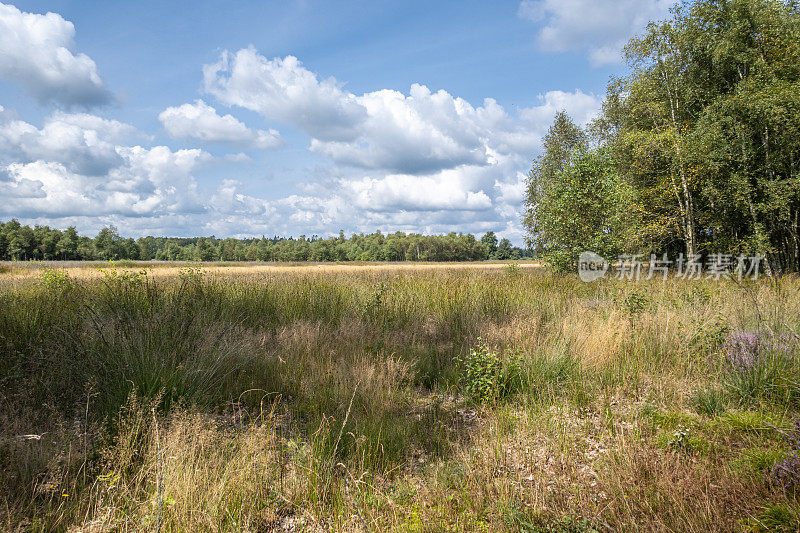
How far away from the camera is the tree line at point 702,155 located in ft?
44.2

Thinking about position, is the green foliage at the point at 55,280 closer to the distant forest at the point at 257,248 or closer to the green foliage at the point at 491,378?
the green foliage at the point at 491,378

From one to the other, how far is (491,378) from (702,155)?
63.8 feet

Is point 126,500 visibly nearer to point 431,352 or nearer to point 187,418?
point 187,418

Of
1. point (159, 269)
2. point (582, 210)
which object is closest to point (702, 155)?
point (582, 210)

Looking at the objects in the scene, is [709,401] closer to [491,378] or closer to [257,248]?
[491,378]

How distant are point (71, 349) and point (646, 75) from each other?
2680cm

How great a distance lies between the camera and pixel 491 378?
4441 mm

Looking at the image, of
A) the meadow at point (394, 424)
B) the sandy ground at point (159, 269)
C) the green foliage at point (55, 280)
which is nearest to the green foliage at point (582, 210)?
the sandy ground at point (159, 269)

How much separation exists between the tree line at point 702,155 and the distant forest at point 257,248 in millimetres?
93531

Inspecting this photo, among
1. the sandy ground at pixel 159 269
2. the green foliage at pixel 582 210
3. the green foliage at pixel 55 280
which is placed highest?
the green foliage at pixel 582 210

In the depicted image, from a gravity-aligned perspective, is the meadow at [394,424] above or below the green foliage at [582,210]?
below

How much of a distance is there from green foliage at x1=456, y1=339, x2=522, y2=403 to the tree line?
10.0 meters

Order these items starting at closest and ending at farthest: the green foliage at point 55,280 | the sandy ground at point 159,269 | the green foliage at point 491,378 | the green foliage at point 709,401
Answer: the green foliage at point 709,401 → the green foliage at point 491,378 → the green foliage at point 55,280 → the sandy ground at point 159,269

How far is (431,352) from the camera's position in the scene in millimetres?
6227
